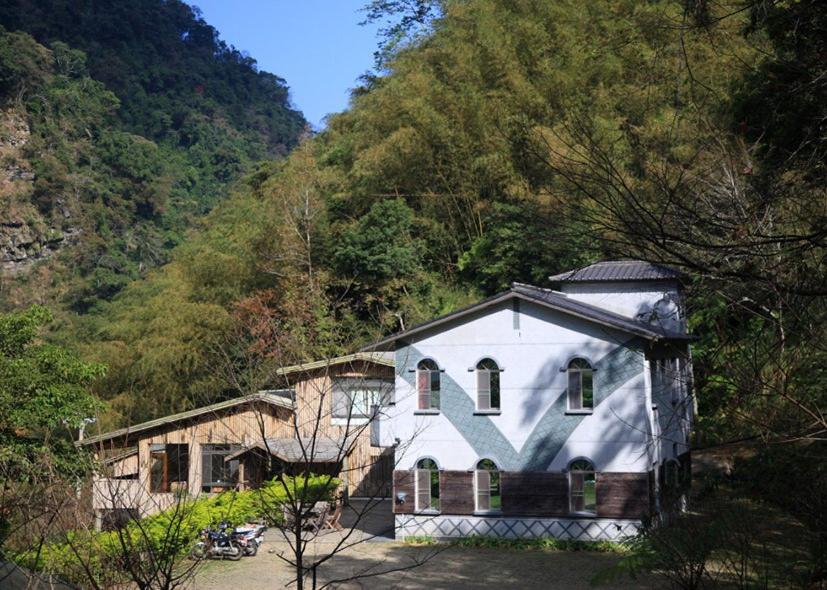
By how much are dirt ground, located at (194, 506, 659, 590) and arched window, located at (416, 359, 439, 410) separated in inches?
103

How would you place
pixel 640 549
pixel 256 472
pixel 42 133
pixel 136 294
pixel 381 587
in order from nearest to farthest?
pixel 640 549 < pixel 381 587 < pixel 256 472 < pixel 136 294 < pixel 42 133

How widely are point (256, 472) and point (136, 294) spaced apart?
49.2ft

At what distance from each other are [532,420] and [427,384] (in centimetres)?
215

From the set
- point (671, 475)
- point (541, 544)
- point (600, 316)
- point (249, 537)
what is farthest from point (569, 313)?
point (249, 537)

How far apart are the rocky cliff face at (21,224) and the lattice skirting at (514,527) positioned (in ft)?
143

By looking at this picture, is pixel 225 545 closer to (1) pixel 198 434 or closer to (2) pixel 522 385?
(2) pixel 522 385

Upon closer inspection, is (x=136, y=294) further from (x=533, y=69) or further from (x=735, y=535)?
(x=735, y=535)

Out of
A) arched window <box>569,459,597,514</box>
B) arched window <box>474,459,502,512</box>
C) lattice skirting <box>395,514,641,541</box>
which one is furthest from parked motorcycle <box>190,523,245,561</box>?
arched window <box>569,459,597,514</box>

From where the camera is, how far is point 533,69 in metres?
25.1

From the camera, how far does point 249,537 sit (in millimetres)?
16453

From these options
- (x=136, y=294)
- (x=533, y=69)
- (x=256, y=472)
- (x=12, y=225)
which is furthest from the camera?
(x=12, y=225)

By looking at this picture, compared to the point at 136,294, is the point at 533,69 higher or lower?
higher

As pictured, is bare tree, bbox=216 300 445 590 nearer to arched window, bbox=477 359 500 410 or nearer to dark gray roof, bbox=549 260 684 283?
arched window, bbox=477 359 500 410

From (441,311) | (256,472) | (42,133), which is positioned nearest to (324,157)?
(441,311)
